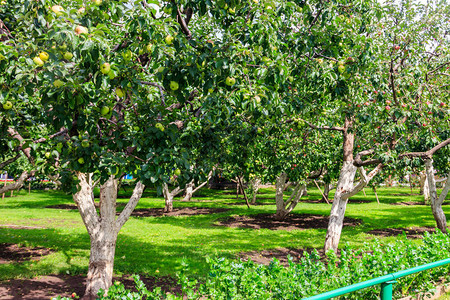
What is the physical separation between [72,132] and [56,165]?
1187 mm

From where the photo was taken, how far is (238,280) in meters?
4.33

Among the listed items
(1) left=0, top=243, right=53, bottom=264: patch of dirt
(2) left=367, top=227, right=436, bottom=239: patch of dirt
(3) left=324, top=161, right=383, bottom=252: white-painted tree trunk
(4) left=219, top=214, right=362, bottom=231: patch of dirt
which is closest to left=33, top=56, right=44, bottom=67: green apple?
(1) left=0, top=243, right=53, bottom=264: patch of dirt

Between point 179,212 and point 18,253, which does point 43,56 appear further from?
point 179,212

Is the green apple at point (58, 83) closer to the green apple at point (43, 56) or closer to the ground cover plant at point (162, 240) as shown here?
the green apple at point (43, 56)

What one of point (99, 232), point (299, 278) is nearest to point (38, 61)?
point (299, 278)

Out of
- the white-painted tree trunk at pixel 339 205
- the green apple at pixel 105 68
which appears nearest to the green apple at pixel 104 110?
the green apple at pixel 105 68

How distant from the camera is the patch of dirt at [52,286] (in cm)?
708

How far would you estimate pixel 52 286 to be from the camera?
765 cm

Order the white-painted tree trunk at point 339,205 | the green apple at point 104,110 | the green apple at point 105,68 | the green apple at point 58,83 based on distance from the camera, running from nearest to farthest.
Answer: the green apple at point 58,83
the green apple at point 105,68
the green apple at point 104,110
the white-painted tree trunk at point 339,205

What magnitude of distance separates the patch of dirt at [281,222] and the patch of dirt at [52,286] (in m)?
9.06

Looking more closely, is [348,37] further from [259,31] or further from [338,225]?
[338,225]

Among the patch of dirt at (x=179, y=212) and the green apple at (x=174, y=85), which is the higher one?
the green apple at (x=174, y=85)

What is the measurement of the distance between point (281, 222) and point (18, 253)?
1176cm

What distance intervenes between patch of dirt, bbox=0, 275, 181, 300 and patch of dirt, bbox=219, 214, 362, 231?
29.7 ft
